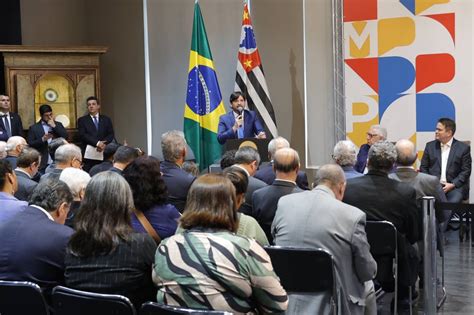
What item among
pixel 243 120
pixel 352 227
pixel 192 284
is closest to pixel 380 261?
pixel 352 227

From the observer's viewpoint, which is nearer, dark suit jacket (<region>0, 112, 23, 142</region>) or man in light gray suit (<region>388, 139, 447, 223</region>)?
man in light gray suit (<region>388, 139, 447, 223</region>)

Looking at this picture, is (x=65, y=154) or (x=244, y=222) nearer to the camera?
(x=244, y=222)

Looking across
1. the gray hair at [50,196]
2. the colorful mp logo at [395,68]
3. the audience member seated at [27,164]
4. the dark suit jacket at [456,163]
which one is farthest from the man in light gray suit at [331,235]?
the colorful mp logo at [395,68]

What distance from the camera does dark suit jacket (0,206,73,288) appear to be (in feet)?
9.34

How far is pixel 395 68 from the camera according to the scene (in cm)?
806

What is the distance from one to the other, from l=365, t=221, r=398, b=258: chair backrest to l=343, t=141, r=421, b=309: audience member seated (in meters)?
0.12

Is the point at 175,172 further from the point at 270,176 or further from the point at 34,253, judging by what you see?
the point at 34,253

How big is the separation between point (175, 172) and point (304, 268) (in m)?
1.75

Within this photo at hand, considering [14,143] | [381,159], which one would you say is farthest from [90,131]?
[381,159]

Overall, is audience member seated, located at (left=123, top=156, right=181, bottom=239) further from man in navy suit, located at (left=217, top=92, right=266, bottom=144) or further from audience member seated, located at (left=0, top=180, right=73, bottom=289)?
man in navy suit, located at (left=217, top=92, right=266, bottom=144)

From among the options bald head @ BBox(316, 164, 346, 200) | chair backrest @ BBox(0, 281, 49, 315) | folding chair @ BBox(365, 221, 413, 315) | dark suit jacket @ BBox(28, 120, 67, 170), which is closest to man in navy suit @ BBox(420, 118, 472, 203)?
folding chair @ BBox(365, 221, 413, 315)

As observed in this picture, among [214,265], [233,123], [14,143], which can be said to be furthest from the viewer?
[233,123]

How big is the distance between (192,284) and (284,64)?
274 inches

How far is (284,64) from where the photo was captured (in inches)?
355
